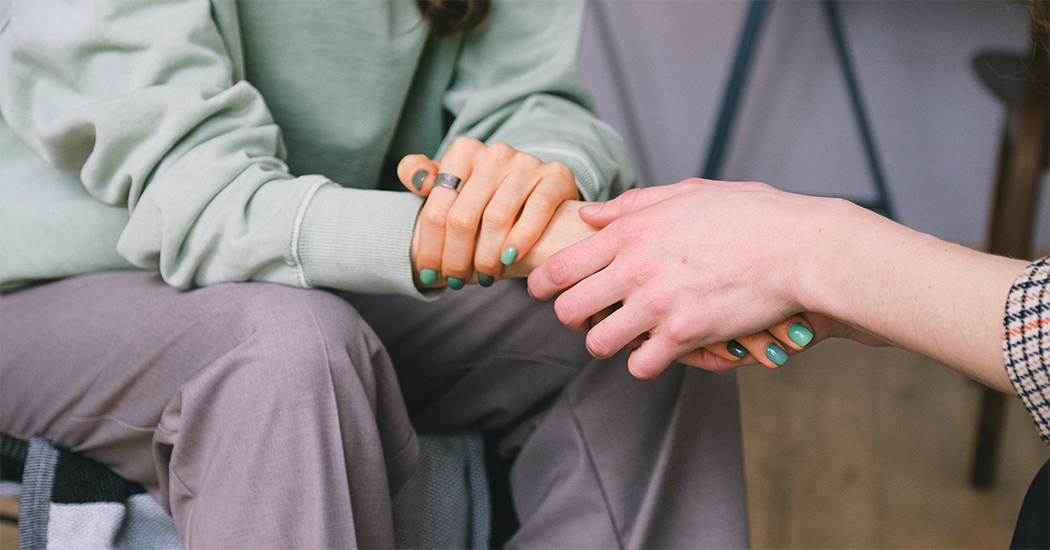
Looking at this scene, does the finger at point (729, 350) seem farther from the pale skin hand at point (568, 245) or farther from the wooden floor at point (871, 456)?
the wooden floor at point (871, 456)

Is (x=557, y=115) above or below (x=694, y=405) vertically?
above

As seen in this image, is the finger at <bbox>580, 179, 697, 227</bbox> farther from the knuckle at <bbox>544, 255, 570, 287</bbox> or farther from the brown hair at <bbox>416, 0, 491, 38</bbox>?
the brown hair at <bbox>416, 0, 491, 38</bbox>

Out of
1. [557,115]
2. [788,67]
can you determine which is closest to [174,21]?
[557,115]

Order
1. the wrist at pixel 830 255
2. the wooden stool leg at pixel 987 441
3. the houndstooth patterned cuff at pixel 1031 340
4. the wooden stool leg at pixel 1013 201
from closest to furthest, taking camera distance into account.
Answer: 1. the houndstooth patterned cuff at pixel 1031 340
2. the wrist at pixel 830 255
3. the wooden stool leg at pixel 1013 201
4. the wooden stool leg at pixel 987 441

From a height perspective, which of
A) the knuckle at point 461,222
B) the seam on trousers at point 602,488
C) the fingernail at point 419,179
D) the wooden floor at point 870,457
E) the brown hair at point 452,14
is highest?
the brown hair at point 452,14

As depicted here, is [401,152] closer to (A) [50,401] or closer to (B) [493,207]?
(B) [493,207]

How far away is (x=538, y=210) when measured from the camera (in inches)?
27.0

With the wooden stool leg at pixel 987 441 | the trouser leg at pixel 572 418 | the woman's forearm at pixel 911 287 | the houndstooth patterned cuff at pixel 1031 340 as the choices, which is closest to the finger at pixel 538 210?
the trouser leg at pixel 572 418

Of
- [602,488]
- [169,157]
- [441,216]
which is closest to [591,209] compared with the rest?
[441,216]

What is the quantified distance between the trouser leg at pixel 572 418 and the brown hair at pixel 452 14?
1.00 ft

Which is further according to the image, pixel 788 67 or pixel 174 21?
pixel 788 67

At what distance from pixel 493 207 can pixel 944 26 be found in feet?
6.60

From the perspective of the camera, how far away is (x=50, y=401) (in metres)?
0.67

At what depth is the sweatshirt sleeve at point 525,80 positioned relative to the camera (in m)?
0.90
